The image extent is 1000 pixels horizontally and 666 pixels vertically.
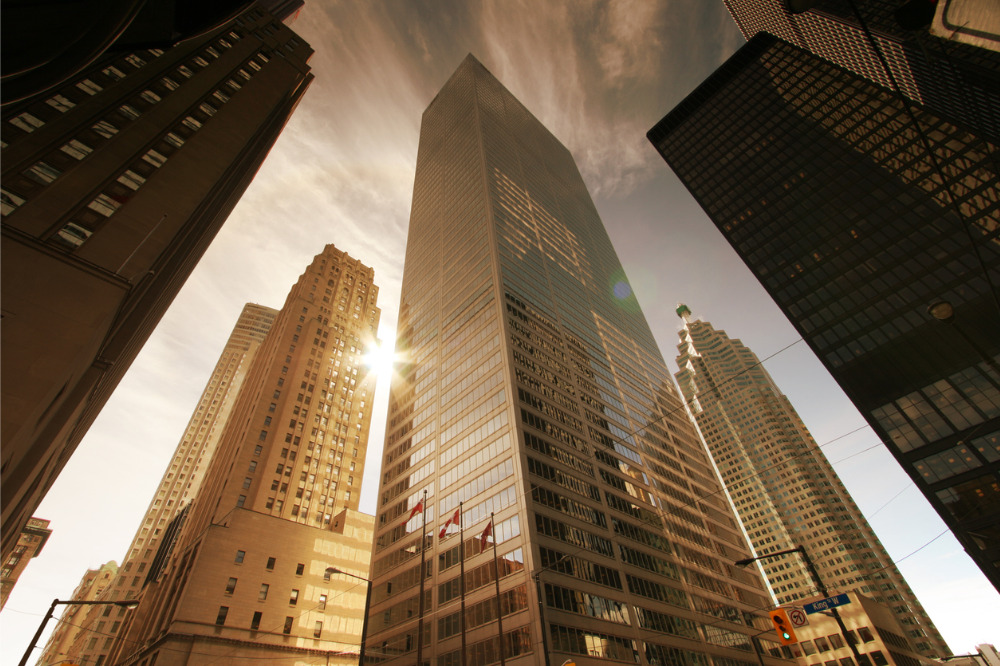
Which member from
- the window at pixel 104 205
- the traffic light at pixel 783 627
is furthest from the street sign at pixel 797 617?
the window at pixel 104 205

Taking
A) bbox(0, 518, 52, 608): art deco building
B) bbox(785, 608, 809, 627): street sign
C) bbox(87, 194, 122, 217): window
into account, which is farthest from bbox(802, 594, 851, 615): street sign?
bbox(0, 518, 52, 608): art deco building

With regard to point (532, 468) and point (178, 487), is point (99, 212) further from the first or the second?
point (178, 487)

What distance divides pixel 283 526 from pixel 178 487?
90670 millimetres

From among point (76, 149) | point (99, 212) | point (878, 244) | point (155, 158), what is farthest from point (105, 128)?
point (878, 244)

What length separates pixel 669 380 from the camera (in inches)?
4097

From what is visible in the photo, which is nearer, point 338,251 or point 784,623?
point 784,623

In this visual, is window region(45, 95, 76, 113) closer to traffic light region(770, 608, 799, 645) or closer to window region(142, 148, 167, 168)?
window region(142, 148, 167, 168)

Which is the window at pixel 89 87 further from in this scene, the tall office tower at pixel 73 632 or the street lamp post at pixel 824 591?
the tall office tower at pixel 73 632

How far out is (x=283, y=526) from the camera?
6506cm

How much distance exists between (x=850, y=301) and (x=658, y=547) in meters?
59.1

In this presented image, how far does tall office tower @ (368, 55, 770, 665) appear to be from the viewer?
43.3 m

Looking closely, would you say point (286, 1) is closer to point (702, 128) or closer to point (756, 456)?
point (702, 128)

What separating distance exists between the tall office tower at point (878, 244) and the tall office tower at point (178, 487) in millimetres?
120547

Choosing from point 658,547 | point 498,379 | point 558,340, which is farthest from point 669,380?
point 498,379
